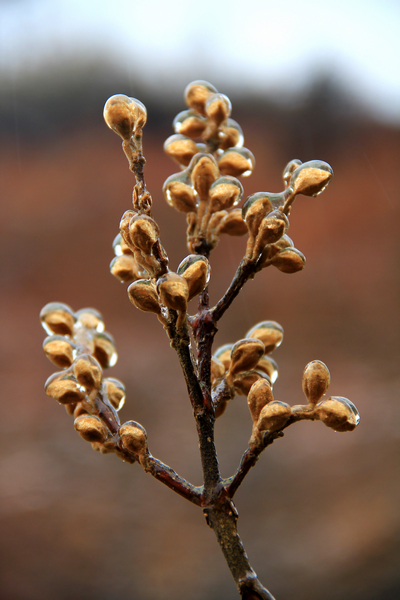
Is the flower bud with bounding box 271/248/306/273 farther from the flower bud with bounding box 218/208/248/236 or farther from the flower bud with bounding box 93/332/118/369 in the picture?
the flower bud with bounding box 93/332/118/369

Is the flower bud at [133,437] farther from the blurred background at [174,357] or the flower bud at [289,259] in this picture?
the blurred background at [174,357]

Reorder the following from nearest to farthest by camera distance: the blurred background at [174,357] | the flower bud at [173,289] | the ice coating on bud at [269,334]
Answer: the flower bud at [173,289], the ice coating on bud at [269,334], the blurred background at [174,357]

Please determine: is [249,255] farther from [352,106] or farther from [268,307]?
[352,106]

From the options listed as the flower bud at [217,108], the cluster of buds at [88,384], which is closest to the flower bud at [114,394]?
the cluster of buds at [88,384]

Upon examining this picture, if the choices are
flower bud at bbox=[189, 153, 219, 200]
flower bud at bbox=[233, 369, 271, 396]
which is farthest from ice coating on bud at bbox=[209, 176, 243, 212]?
flower bud at bbox=[233, 369, 271, 396]

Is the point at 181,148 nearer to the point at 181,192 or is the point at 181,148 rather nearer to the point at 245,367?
the point at 181,192

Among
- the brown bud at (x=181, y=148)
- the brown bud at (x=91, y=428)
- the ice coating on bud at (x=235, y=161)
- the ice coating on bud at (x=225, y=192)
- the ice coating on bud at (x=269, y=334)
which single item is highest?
the brown bud at (x=181, y=148)
